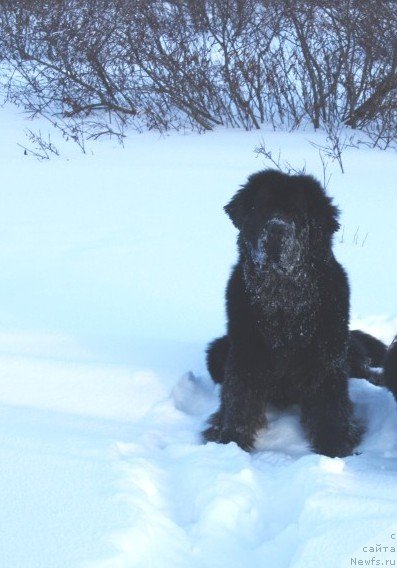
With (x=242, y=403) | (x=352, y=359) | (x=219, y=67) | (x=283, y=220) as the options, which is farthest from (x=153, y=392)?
(x=219, y=67)

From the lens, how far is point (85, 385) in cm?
436

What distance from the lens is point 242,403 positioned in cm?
381

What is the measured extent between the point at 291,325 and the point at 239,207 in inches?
27.3

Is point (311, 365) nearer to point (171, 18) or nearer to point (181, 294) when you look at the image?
point (181, 294)

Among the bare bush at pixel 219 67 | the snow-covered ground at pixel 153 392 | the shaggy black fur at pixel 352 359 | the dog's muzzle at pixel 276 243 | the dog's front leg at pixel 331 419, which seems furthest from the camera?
the bare bush at pixel 219 67

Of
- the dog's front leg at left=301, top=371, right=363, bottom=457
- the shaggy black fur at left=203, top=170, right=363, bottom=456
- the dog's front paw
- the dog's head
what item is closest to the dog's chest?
the shaggy black fur at left=203, top=170, right=363, bottom=456

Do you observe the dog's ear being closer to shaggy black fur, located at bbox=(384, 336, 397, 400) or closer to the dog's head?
the dog's head

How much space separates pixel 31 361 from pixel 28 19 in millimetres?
9808

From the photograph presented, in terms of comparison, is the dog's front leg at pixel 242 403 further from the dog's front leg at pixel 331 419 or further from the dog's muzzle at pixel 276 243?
the dog's muzzle at pixel 276 243

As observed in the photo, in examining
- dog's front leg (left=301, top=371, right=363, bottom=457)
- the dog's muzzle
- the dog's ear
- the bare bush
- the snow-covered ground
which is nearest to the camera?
the snow-covered ground

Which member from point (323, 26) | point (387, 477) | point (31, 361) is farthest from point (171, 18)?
point (387, 477)

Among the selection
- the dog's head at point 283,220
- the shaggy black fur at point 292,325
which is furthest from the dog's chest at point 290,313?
the dog's head at point 283,220

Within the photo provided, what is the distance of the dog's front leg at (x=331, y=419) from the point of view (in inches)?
145

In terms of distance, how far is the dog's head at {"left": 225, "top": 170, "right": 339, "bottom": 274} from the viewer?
3570 millimetres
